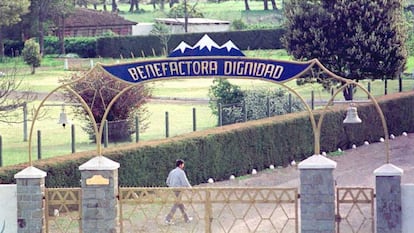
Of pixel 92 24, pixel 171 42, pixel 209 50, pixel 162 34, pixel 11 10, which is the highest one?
pixel 11 10

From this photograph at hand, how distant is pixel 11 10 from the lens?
71562mm

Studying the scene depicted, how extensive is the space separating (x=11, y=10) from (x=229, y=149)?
45384 millimetres

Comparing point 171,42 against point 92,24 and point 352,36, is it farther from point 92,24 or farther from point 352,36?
→ point 352,36

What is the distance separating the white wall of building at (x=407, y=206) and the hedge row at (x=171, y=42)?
5790 cm

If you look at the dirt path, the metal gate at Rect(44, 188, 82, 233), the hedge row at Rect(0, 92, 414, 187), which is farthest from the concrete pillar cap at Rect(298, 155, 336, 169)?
the dirt path

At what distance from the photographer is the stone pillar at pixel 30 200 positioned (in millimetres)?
19219

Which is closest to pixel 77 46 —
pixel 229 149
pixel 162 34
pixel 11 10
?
pixel 162 34

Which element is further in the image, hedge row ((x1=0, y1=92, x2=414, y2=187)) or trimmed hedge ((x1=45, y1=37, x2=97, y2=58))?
trimmed hedge ((x1=45, y1=37, x2=97, y2=58))

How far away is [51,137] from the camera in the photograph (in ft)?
108

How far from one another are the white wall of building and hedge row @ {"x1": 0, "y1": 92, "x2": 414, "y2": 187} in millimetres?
7700

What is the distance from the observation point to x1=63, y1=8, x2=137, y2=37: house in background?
87125 mm

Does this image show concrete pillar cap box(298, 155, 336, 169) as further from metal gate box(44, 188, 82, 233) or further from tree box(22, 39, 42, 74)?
tree box(22, 39, 42, 74)

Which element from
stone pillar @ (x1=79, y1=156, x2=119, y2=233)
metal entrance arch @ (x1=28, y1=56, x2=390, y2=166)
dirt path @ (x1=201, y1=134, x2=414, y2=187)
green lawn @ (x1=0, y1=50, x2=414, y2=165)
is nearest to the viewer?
metal entrance arch @ (x1=28, y1=56, x2=390, y2=166)

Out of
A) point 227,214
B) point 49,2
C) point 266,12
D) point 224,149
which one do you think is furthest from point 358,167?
point 266,12
